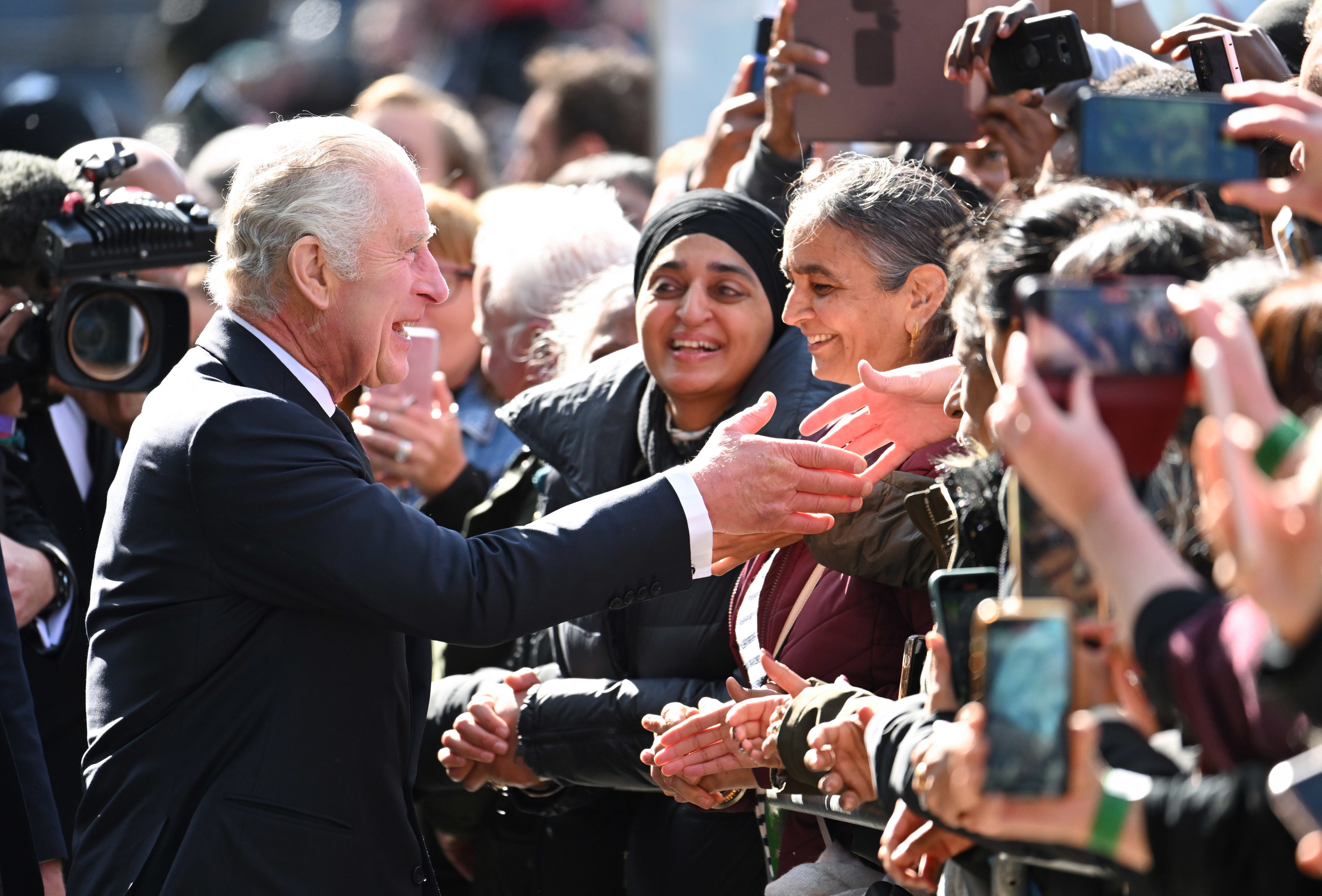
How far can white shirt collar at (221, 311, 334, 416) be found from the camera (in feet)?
8.04

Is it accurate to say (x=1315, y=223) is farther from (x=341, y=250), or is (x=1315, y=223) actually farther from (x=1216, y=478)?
(x=341, y=250)

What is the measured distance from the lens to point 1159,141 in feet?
5.12

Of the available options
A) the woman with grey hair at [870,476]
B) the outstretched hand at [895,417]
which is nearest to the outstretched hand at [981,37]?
the woman with grey hair at [870,476]

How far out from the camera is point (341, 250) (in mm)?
2467

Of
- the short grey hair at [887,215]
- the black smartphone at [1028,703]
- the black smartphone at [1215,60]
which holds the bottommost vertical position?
the black smartphone at [1028,703]

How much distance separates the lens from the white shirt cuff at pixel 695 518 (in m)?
2.38

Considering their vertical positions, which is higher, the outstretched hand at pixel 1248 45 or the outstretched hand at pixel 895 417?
the outstretched hand at pixel 1248 45

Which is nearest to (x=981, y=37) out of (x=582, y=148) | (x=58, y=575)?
(x=58, y=575)

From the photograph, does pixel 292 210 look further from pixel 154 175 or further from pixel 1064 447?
pixel 154 175

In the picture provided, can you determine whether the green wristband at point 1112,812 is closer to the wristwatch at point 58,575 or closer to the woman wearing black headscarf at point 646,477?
the woman wearing black headscarf at point 646,477

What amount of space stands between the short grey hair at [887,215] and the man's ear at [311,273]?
894 millimetres

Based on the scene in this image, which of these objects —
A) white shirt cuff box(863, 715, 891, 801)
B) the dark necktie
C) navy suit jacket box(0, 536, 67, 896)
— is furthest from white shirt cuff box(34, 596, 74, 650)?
white shirt cuff box(863, 715, 891, 801)

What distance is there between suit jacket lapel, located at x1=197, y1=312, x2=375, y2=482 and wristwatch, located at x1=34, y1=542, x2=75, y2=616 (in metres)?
1.00

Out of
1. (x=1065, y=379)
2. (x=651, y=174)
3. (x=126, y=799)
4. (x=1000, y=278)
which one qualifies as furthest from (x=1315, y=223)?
(x=651, y=174)
